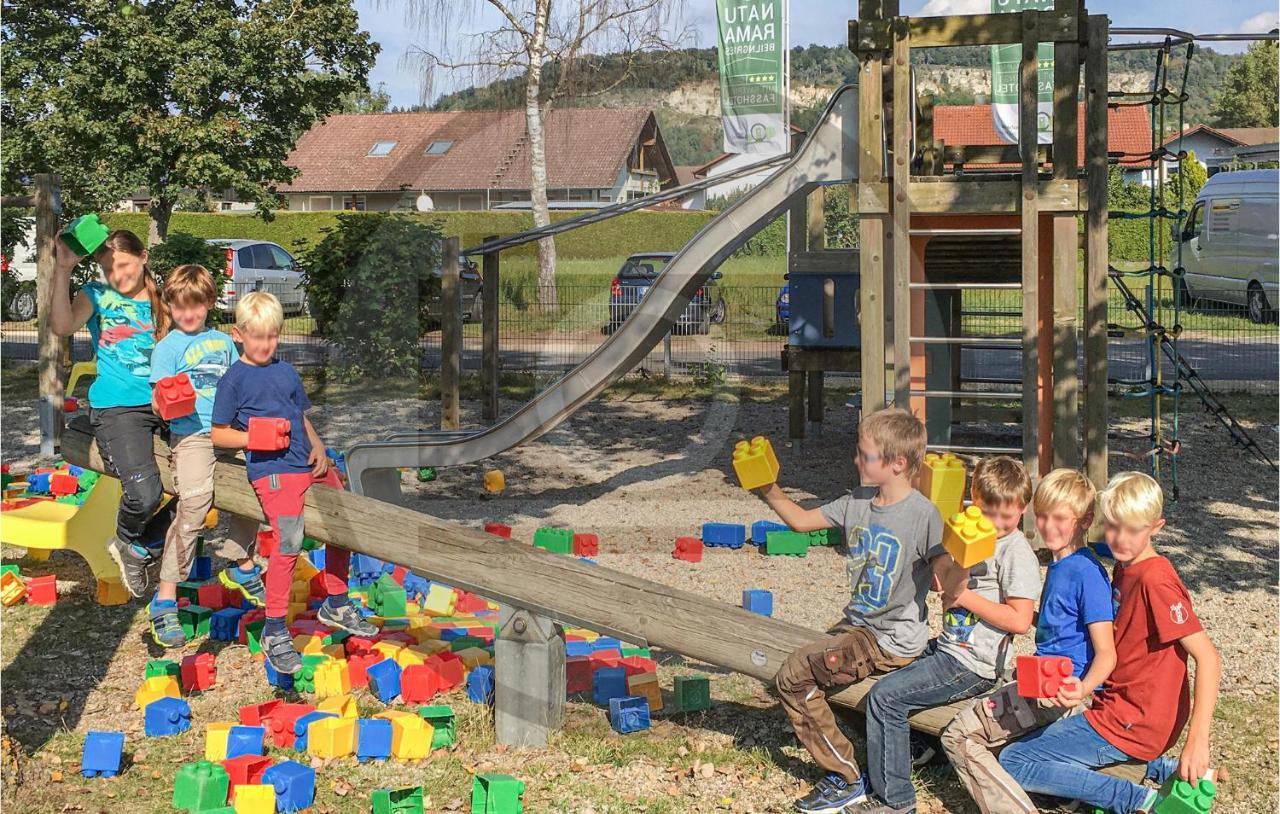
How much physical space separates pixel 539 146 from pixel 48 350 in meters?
11.5

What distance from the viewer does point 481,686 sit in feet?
18.1

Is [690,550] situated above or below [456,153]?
below

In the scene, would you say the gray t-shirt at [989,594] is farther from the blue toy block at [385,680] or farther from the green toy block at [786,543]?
the green toy block at [786,543]

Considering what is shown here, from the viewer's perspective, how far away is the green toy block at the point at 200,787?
14.8 ft

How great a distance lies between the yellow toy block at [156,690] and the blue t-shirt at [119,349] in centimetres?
126

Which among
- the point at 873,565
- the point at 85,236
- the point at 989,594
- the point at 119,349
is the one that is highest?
the point at 85,236

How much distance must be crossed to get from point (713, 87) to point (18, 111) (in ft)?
36.8

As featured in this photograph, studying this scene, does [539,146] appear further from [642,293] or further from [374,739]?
[374,739]

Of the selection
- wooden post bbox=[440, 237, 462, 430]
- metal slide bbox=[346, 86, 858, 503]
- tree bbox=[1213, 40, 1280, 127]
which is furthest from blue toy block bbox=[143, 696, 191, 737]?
tree bbox=[1213, 40, 1280, 127]

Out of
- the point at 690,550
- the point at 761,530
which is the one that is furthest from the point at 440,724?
the point at 761,530

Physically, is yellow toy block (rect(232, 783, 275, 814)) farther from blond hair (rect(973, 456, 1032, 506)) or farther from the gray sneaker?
blond hair (rect(973, 456, 1032, 506))

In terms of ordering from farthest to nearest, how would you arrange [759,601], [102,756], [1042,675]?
[759,601] < [102,756] < [1042,675]

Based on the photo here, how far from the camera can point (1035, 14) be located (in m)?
7.61

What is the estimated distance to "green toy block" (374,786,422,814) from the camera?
4418 millimetres
